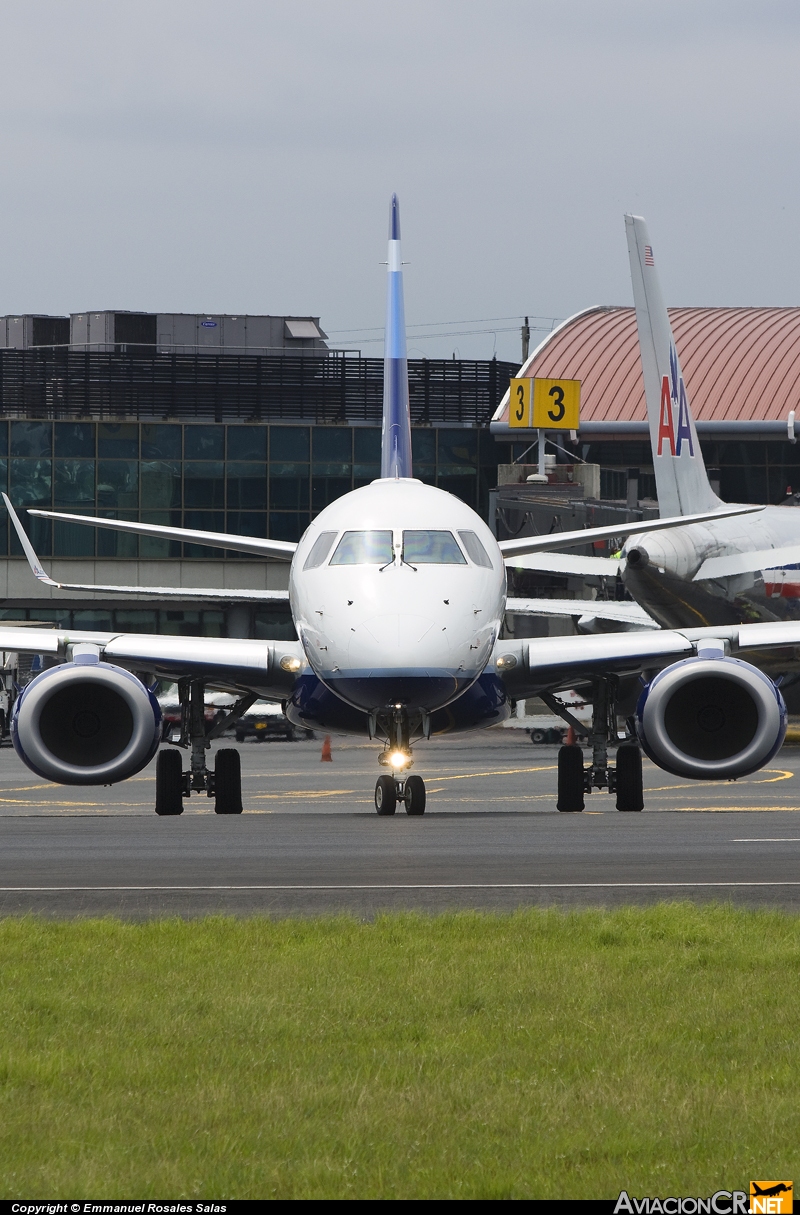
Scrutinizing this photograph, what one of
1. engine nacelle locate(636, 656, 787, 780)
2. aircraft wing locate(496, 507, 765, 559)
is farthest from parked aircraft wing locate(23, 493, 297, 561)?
engine nacelle locate(636, 656, 787, 780)

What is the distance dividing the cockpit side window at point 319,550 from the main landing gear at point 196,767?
8.00ft

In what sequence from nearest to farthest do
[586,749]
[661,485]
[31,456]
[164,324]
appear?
[661,485] < [586,749] < [31,456] < [164,324]

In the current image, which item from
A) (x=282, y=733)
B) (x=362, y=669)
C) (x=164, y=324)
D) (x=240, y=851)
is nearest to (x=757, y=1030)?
(x=240, y=851)

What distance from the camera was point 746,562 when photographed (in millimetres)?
46375

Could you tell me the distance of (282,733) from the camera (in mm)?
71188

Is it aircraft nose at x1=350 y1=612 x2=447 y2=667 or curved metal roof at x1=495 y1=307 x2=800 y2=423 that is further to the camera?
A: curved metal roof at x1=495 y1=307 x2=800 y2=423

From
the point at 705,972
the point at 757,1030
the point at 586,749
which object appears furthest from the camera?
the point at 586,749

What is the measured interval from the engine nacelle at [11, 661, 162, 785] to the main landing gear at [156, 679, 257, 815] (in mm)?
1793

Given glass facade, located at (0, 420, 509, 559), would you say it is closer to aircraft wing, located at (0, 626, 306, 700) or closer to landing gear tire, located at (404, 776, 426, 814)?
aircraft wing, located at (0, 626, 306, 700)

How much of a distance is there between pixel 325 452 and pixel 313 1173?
7806cm

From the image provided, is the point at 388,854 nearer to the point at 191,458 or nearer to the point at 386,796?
the point at 386,796

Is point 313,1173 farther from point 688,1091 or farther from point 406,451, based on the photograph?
point 406,451

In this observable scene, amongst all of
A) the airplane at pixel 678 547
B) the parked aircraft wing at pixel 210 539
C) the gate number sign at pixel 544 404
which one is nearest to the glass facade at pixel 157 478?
the gate number sign at pixel 544 404

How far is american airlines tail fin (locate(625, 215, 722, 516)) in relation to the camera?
46.4 meters
